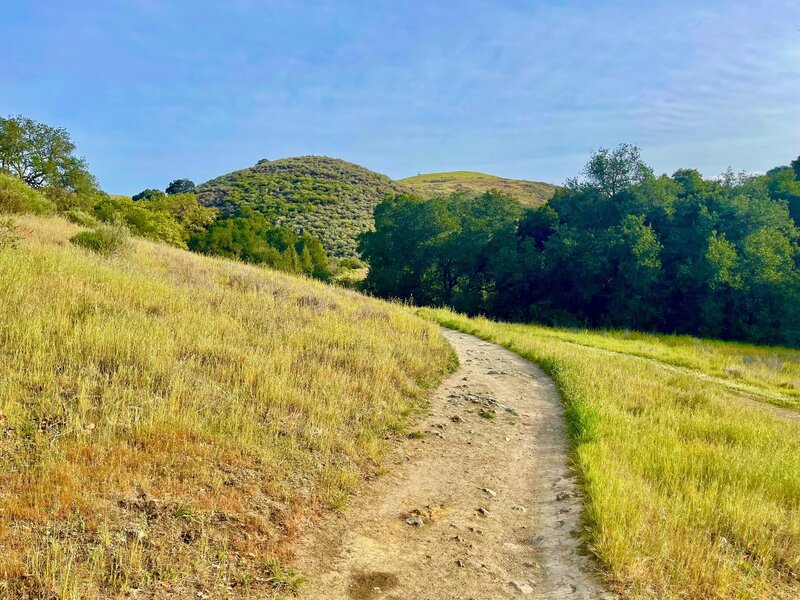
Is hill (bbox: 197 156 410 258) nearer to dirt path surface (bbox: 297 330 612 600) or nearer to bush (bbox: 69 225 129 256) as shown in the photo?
bush (bbox: 69 225 129 256)

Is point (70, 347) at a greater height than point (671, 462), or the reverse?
point (70, 347)

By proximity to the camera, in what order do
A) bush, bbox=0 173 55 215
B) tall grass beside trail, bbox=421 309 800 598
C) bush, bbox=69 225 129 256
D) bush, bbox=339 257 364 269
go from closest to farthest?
tall grass beside trail, bbox=421 309 800 598 < bush, bbox=69 225 129 256 < bush, bbox=0 173 55 215 < bush, bbox=339 257 364 269

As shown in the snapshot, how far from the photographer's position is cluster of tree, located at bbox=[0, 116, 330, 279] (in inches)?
840

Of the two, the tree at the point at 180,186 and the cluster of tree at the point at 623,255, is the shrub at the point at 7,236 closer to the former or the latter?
the cluster of tree at the point at 623,255

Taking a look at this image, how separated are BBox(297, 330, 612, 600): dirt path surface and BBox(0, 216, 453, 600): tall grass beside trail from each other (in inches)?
13.7

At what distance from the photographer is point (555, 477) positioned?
5.83 meters

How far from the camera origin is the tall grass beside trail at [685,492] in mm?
3803

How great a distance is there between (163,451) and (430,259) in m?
34.5

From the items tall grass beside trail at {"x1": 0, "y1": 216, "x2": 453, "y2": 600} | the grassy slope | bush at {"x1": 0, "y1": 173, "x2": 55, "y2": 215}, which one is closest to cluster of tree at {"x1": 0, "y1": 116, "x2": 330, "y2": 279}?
bush at {"x1": 0, "y1": 173, "x2": 55, "y2": 215}

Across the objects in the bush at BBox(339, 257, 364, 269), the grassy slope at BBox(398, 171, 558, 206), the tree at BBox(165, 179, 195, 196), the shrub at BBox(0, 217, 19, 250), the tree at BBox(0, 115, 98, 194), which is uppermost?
the grassy slope at BBox(398, 171, 558, 206)

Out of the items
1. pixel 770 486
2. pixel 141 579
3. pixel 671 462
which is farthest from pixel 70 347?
pixel 770 486

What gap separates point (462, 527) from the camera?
180 inches

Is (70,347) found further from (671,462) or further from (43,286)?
(671,462)

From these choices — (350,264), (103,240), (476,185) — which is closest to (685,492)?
(103,240)
